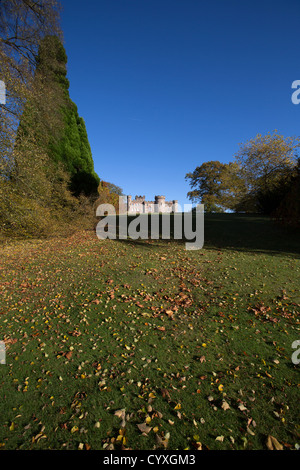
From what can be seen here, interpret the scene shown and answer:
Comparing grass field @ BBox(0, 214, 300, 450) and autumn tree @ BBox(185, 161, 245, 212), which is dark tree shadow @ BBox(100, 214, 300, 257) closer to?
grass field @ BBox(0, 214, 300, 450)

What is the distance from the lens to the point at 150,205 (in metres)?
68.1

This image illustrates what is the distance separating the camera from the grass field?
9.05 feet

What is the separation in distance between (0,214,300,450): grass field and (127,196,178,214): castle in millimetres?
52957

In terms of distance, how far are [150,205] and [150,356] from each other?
214ft

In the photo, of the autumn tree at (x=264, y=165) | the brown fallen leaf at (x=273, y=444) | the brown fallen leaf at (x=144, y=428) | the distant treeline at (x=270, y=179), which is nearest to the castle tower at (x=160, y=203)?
the distant treeline at (x=270, y=179)

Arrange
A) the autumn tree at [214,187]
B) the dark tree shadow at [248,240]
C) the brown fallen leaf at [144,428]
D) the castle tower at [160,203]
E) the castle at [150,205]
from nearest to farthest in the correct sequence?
the brown fallen leaf at [144,428] → the dark tree shadow at [248,240] → the autumn tree at [214,187] → the castle at [150,205] → the castle tower at [160,203]

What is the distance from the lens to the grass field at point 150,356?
9.05ft

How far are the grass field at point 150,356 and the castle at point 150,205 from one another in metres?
53.0

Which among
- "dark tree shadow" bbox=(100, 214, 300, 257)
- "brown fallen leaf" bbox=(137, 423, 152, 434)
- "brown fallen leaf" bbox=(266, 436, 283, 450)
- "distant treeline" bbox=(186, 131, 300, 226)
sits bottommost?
"brown fallen leaf" bbox=(137, 423, 152, 434)

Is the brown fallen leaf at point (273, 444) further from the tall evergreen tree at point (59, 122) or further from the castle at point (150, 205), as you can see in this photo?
the castle at point (150, 205)

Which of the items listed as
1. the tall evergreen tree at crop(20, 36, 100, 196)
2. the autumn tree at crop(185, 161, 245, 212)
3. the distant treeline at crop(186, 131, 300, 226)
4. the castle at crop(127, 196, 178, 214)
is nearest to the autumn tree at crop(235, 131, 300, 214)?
the distant treeline at crop(186, 131, 300, 226)

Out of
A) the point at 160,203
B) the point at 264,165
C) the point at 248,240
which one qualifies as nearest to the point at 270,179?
the point at 264,165
